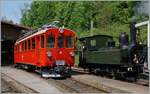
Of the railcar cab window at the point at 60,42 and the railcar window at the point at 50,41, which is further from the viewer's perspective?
the railcar cab window at the point at 60,42

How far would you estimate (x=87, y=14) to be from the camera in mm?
54438

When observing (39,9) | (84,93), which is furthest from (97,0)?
(84,93)

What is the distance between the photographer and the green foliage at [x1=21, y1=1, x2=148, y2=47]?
49594mm

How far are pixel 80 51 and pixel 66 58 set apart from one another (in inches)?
186

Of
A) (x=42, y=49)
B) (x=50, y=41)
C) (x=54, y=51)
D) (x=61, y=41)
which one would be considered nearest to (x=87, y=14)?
(x=61, y=41)

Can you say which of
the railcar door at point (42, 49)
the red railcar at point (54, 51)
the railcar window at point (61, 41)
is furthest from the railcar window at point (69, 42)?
the railcar door at point (42, 49)

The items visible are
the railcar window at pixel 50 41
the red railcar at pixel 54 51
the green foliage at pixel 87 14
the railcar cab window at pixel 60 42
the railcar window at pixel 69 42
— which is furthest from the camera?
the green foliage at pixel 87 14

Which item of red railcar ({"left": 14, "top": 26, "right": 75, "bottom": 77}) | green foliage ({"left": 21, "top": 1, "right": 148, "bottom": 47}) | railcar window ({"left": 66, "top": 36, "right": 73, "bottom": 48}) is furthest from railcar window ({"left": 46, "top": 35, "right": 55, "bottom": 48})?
green foliage ({"left": 21, "top": 1, "right": 148, "bottom": 47})

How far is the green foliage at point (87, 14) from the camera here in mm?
49594

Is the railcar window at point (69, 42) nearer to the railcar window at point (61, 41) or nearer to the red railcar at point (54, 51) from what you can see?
the red railcar at point (54, 51)

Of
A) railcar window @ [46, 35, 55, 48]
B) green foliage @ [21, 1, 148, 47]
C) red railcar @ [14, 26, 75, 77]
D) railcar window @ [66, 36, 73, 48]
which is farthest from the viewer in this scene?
green foliage @ [21, 1, 148, 47]

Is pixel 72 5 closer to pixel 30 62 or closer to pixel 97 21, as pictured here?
pixel 97 21

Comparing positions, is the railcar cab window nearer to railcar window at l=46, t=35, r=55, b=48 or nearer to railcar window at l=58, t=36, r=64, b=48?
railcar window at l=58, t=36, r=64, b=48

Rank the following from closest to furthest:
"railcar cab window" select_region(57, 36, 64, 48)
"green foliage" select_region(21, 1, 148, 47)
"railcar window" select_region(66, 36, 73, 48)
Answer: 1. "railcar cab window" select_region(57, 36, 64, 48)
2. "railcar window" select_region(66, 36, 73, 48)
3. "green foliage" select_region(21, 1, 148, 47)
